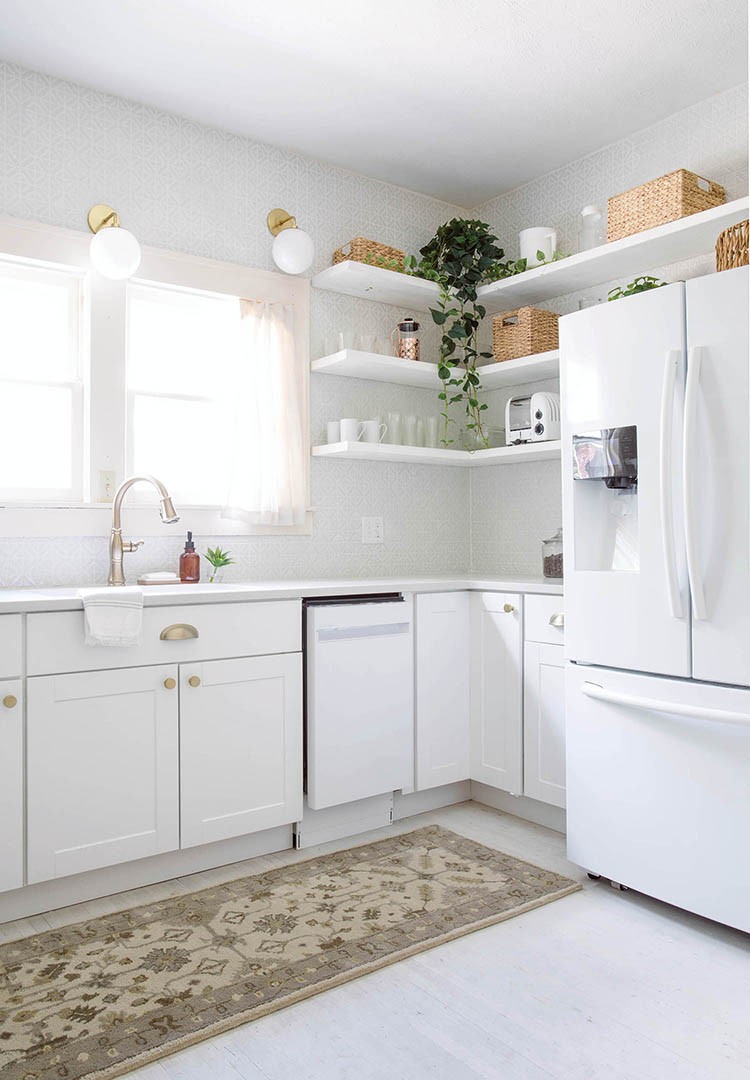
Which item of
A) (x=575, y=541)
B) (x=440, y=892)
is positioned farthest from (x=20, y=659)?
(x=575, y=541)

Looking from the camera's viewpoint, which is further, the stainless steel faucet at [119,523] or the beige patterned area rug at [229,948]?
the stainless steel faucet at [119,523]

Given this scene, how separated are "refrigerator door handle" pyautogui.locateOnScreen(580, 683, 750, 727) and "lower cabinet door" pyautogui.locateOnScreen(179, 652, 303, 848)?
98cm

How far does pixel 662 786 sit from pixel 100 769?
5.24ft

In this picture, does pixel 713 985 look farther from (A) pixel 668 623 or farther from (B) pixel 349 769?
(B) pixel 349 769

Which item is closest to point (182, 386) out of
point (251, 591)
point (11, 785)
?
point (251, 591)

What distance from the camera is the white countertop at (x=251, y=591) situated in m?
2.30

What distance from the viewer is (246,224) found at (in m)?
3.32

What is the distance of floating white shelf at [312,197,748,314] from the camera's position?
9.13ft

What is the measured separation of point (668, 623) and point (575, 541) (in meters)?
0.40

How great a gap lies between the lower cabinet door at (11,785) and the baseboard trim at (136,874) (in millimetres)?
118

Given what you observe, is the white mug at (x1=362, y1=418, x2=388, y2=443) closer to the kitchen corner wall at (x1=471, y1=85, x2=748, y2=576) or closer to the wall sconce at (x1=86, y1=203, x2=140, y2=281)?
the kitchen corner wall at (x1=471, y1=85, x2=748, y2=576)

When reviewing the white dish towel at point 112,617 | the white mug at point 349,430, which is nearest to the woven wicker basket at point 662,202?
the white mug at point 349,430

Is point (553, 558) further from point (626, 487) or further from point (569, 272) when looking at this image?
point (569, 272)

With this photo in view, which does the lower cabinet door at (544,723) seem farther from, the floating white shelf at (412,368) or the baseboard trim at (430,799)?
the floating white shelf at (412,368)
